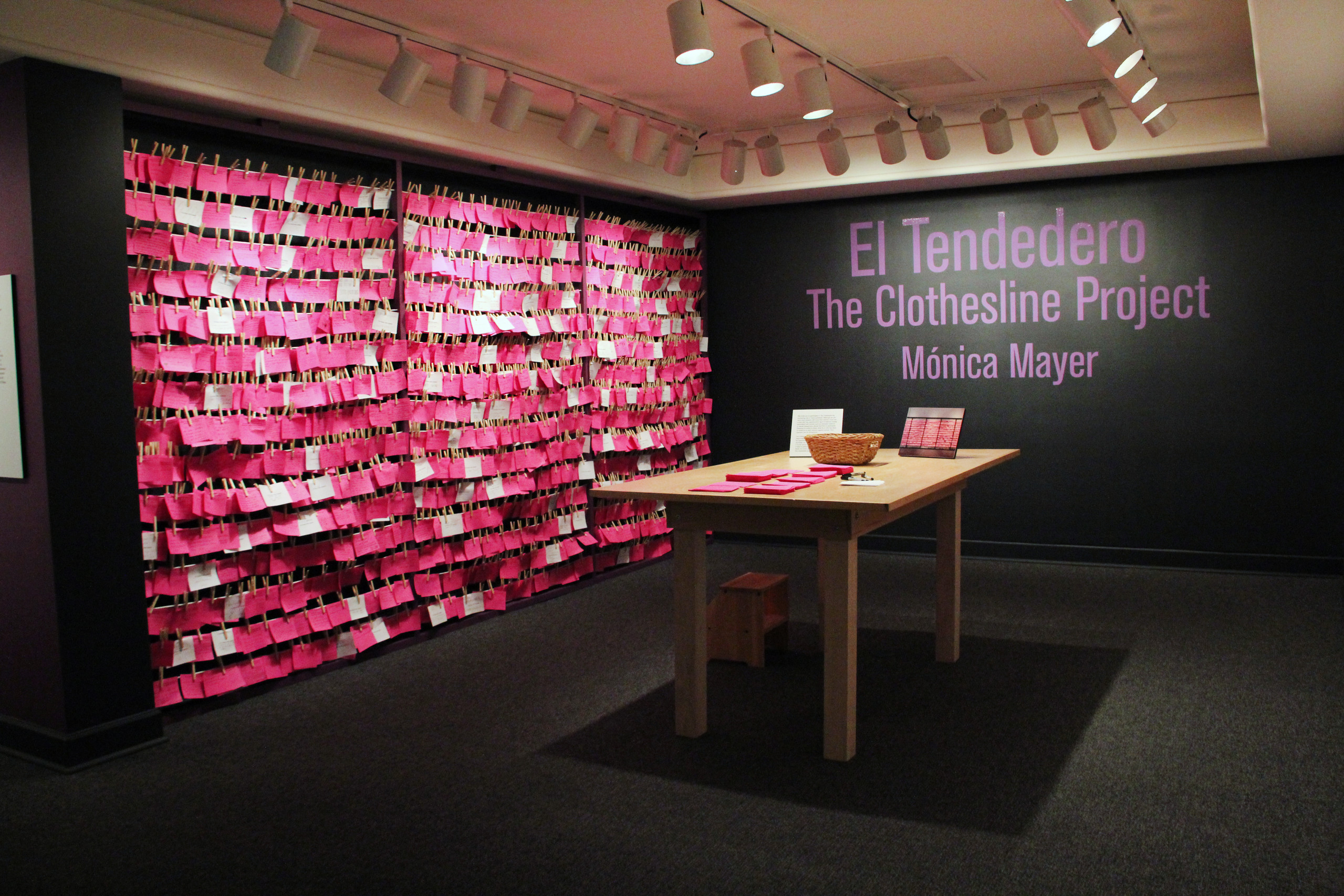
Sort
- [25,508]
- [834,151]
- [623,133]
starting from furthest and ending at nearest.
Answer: [834,151] → [623,133] → [25,508]

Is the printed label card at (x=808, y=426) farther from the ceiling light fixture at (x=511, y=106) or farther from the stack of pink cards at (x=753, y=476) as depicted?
the ceiling light fixture at (x=511, y=106)

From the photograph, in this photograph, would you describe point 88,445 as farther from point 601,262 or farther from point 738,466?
point 601,262

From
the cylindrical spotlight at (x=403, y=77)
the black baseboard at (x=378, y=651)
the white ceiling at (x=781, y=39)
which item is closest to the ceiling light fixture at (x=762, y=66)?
the white ceiling at (x=781, y=39)

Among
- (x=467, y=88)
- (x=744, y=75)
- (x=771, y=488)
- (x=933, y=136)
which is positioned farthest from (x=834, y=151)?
(x=771, y=488)

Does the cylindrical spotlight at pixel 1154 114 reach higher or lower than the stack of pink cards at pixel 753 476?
higher

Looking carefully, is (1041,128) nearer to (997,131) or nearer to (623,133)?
(997,131)

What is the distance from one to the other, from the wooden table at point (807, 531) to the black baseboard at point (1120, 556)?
2165 mm

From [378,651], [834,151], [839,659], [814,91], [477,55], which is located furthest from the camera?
[834,151]

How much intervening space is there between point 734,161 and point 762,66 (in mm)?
1561

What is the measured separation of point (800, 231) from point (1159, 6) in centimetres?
299

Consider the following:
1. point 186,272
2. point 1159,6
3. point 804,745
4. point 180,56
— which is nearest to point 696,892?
point 804,745

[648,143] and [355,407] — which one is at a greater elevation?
[648,143]

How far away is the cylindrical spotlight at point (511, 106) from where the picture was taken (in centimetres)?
418

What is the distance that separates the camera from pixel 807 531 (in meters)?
Answer: 3.13
